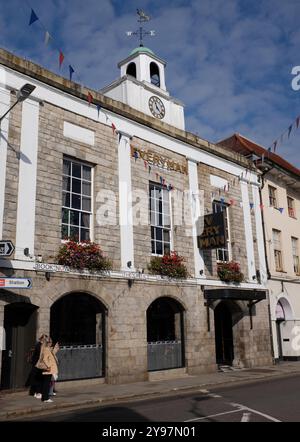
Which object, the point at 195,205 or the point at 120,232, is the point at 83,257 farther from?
the point at 195,205

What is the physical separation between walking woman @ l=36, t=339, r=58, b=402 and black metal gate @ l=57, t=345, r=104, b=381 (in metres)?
1.86

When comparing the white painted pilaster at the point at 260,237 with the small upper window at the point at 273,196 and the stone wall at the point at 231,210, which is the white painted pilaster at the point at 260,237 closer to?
the stone wall at the point at 231,210

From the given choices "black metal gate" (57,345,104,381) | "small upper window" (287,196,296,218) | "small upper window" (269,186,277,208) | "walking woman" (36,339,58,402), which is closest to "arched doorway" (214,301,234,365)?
"small upper window" (269,186,277,208)

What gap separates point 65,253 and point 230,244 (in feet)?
30.0

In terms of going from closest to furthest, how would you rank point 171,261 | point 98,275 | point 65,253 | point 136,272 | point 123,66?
point 65,253
point 98,275
point 136,272
point 171,261
point 123,66

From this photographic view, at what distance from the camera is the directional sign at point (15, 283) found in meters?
11.1

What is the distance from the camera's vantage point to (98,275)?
1427cm

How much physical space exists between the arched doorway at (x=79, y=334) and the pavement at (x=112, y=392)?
47 centimetres

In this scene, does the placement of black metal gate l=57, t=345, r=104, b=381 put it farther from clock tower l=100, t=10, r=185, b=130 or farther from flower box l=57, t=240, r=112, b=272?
clock tower l=100, t=10, r=185, b=130

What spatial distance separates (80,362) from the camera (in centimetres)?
1355

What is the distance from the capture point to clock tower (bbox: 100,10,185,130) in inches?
760

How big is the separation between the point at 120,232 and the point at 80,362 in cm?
444

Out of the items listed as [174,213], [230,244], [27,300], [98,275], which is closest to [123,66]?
[174,213]

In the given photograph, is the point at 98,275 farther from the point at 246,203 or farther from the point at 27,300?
the point at 246,203
